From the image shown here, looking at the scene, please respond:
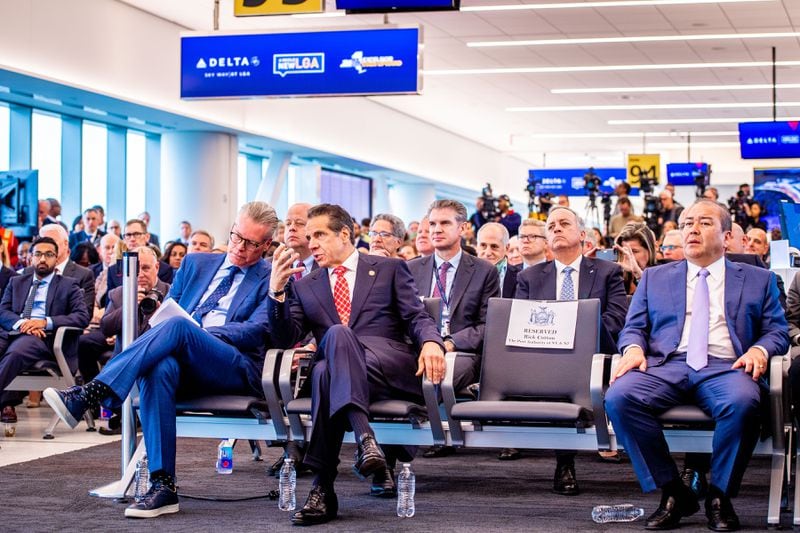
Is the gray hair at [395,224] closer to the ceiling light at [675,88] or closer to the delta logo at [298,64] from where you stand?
the delta logo at [298,64]

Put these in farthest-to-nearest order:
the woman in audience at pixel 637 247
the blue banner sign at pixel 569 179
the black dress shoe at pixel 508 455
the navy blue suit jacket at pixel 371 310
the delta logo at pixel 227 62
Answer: the blue banner sign at pixel 569 179 < the delta logo at pixel 227 62 < the woman in audience at pixel 637 247 < the black dress shoe at pixel 508 455 < the navy blue suit jacket at pixel 371 310

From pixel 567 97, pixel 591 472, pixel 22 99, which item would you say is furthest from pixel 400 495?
pixel 567 97

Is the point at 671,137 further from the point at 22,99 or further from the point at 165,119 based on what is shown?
the point at 22,99

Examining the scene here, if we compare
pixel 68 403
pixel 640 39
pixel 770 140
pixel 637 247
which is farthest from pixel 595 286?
pixel 770 140

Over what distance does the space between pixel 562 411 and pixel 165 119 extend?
1082 cm

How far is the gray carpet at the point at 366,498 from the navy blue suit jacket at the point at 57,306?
1303mm

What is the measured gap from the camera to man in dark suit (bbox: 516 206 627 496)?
18.5 feet

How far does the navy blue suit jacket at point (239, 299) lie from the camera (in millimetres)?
4961

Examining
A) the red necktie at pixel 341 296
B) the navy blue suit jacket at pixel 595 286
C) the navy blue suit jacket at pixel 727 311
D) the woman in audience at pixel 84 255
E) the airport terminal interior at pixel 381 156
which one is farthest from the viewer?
the woman in audience at pixel 84 255

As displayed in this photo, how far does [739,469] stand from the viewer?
165 inches

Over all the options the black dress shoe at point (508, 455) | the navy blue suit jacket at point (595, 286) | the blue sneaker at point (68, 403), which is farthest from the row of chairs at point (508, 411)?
the black dress shoe at point (508, 455)

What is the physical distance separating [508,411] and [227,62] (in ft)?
19.0

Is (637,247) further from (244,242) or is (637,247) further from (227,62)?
(227,62)

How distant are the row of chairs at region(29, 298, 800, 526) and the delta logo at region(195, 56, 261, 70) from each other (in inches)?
191
